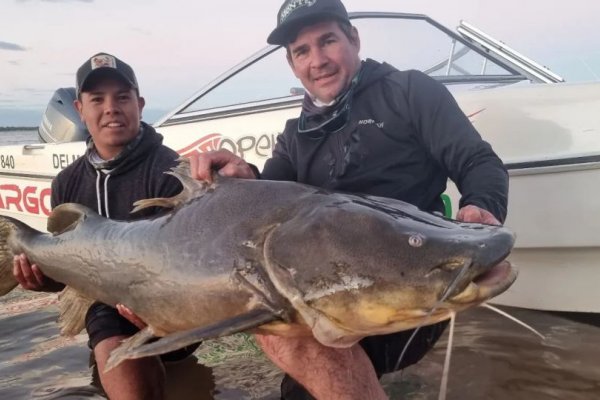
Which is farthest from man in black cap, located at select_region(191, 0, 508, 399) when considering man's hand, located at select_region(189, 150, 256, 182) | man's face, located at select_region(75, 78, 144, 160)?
man's face, located at select_region(75, 78, 144, 160)

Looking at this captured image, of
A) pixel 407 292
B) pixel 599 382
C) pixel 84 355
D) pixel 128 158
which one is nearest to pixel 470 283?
pixel 407 292

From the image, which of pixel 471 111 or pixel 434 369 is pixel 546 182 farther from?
pixel 434 369

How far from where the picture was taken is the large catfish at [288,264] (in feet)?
5.70

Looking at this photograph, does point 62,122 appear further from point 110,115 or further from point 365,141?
point 365,141

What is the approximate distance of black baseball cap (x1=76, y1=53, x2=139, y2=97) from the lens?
140 inches

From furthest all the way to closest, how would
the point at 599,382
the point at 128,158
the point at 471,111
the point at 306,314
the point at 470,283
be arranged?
1. the point at 471,111
2. the point at 128,158
3. the point at 599,382
4. the point at 306,314
5. the point at 470,283

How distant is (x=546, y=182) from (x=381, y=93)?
4.31 feet

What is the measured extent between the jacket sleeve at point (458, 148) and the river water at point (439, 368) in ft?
3.57

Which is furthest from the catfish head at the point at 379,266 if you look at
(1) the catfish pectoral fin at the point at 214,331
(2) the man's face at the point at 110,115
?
(2) the man's face at the point at 110,115

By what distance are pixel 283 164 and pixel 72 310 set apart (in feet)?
4.52

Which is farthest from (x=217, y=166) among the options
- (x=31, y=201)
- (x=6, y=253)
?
(x=31, y=201)

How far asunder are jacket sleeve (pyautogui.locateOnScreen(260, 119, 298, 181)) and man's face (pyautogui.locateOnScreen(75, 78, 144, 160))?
937 millimetres

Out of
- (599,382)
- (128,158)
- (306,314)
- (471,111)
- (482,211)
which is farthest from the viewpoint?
(471,111)

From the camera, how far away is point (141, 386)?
2996mm
